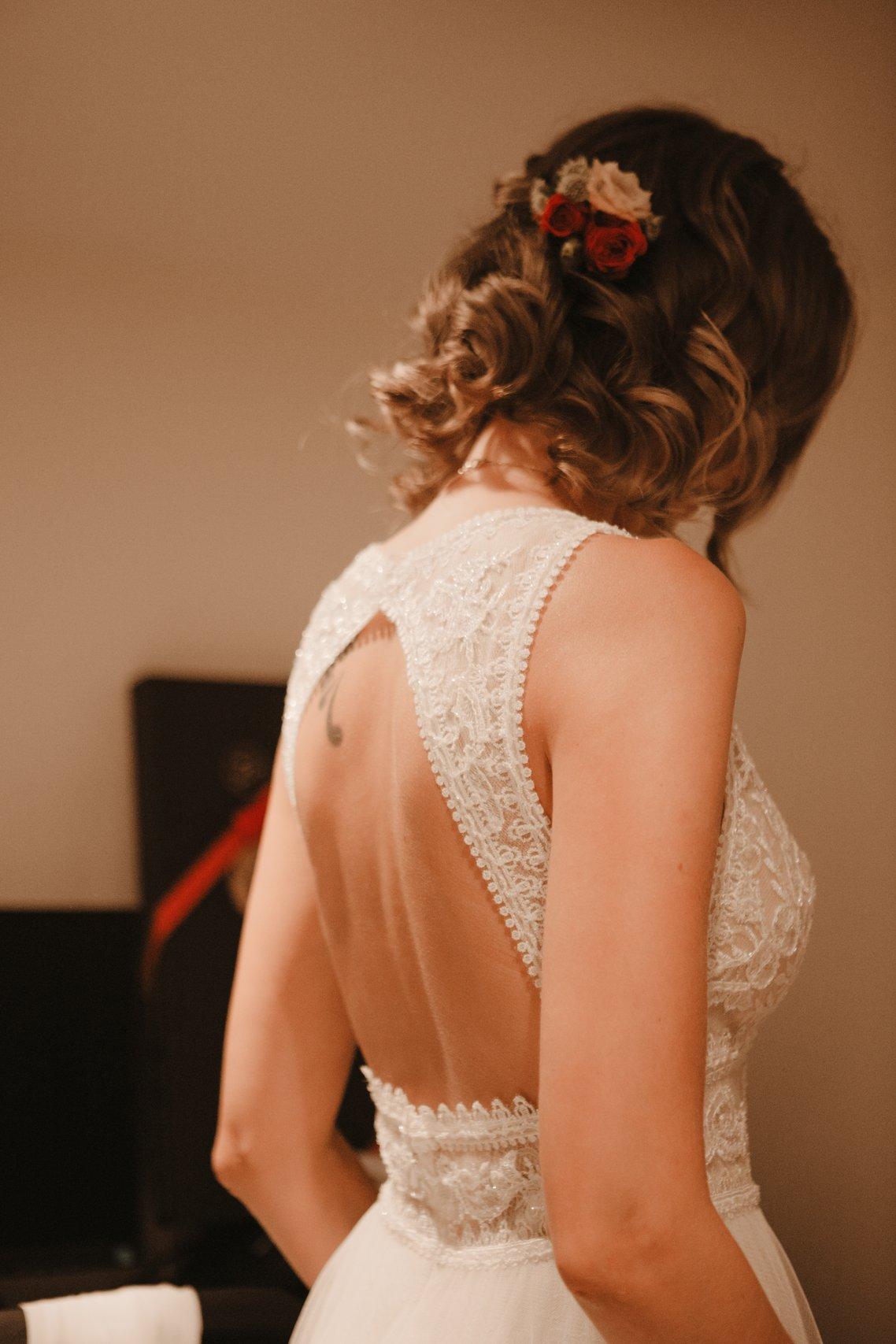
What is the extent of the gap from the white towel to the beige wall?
2.43 feet

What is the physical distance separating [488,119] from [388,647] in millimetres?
1322

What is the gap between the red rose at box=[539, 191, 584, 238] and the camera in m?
0.93

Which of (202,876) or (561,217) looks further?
(202,876)

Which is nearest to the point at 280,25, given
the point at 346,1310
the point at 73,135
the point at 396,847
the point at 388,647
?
the point at 73,135

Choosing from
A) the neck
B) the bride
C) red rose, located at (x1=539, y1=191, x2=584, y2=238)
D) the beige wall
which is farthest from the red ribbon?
red rose, located at (x1=539, y1=191, x2=584, y2=238)

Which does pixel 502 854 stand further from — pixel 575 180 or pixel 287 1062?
pixel 575 180

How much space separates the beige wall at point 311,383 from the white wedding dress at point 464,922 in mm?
891

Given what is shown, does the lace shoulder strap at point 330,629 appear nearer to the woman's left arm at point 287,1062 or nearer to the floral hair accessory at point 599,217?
the woman's left arm at point 287,1062

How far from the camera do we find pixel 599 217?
3.00 ft

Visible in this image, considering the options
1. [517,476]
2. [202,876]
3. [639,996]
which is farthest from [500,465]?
[202,876]

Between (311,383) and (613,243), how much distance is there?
42.0 inches

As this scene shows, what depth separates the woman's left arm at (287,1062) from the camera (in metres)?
1.02

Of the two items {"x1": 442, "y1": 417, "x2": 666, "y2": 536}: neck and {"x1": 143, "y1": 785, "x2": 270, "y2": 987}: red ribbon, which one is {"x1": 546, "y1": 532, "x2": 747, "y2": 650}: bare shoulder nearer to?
{"x1": 442, "y1": 417, "x2": 666, "y2": 536}: neck

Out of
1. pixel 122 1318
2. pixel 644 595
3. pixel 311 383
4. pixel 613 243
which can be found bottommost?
pixel 122 1318
